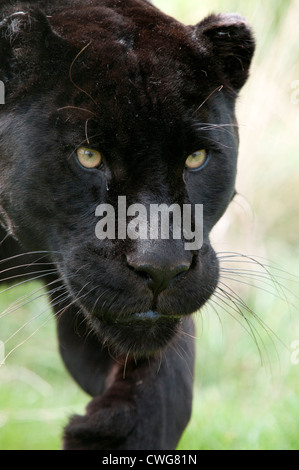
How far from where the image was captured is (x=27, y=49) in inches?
96.5

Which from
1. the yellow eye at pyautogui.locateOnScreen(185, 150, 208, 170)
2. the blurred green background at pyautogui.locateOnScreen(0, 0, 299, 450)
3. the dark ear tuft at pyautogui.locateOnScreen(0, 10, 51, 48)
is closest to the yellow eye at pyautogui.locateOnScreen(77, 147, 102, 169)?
the yellow eye at pyautogui.locateOnScreen(185, 150, 208, 170)

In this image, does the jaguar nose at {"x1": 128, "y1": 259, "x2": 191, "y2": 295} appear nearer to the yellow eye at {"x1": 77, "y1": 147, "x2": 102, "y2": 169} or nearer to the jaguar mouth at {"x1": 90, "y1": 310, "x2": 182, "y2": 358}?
the jaguar mouth at {"x1": 90, "y1": 310, "x2": 182, "y2": 358}

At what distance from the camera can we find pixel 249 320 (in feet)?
18.2

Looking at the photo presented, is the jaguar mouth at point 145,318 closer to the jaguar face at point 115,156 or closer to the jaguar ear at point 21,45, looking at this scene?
the jaguar face at point 115,156

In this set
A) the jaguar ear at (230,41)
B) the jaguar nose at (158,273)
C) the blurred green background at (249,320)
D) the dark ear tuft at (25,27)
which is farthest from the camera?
the blurred green background at (249,320)

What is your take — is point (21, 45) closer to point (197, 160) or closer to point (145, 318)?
point (197, 160)

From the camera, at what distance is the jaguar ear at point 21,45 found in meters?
2.40

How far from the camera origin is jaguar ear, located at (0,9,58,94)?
240 centimetres

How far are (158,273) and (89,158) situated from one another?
45 cm

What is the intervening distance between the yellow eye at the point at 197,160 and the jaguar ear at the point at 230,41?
382 millimetres

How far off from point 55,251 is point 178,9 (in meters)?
4.08

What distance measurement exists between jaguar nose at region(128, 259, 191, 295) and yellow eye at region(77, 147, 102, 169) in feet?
1.19

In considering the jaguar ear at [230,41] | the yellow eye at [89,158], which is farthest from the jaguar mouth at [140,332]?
the jaguar ear at [230,41]

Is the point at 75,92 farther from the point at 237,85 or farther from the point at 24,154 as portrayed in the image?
the point at 237,85
